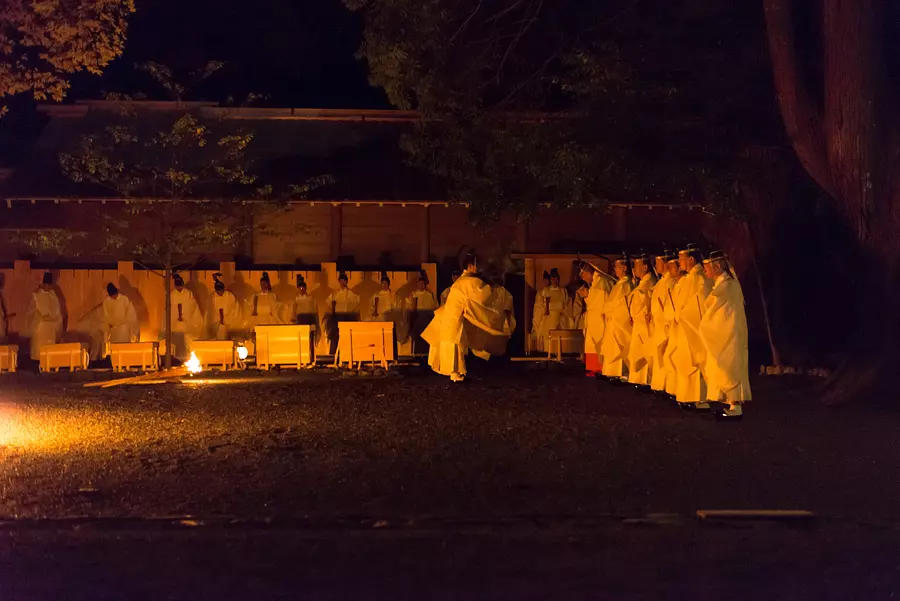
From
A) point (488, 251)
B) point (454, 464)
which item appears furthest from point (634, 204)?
point (454, 464)

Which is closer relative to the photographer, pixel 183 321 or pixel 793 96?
pixel 793 96

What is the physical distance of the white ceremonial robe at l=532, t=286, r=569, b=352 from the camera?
75.0 ft

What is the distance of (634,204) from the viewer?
22766mm

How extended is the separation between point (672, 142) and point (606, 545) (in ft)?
35.1

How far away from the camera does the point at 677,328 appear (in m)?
14.9

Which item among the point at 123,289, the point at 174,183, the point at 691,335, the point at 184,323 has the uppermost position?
the point at 174,183

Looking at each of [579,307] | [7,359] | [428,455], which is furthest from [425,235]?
[428,455]

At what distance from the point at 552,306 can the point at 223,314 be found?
25.1ft

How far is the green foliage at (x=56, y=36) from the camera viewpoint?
Result: 15797 millimetres

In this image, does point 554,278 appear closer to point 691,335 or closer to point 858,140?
point 691,335

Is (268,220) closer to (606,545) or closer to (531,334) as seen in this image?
(531,334)

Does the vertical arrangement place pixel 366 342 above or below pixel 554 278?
below

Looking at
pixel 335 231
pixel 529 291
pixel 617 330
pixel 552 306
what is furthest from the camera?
pixel 335 231

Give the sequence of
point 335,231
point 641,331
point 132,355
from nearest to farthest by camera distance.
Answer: point 641,331 < point 132,355 < point 335,231
